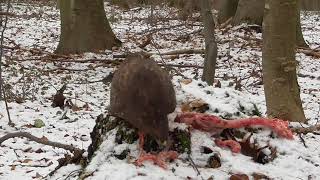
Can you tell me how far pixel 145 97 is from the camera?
8.05 ft

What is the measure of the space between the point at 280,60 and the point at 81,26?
7.18 m

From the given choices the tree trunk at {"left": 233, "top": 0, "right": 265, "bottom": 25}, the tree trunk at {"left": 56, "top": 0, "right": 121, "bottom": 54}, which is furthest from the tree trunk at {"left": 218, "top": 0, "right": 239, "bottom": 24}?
the tree trunk at {"left": 56, "top": 0, "right": 121, "bottom": 54}

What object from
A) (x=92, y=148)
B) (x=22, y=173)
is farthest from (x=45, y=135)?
(x=92, y=148)

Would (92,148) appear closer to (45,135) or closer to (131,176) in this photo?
(131,176)

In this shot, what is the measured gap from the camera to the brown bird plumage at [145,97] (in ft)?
8.05

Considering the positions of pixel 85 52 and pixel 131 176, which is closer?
pixel 131 176

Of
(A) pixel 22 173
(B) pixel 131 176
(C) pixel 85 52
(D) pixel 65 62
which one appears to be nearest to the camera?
(B) pixel 131 176

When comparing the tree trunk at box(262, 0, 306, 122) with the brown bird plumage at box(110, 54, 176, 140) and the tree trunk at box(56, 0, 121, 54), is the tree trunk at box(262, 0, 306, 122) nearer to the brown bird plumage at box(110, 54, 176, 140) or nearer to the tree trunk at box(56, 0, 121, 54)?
the brown bird plumage at box(110, 54, 176, 140)

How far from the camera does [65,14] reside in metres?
11.3

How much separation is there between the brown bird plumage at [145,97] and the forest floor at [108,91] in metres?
0.16

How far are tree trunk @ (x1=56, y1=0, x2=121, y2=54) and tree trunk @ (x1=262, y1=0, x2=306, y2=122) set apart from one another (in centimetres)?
697

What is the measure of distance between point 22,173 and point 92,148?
173 cm

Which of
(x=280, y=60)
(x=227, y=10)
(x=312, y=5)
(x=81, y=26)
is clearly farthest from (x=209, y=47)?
(x=312, y=5)

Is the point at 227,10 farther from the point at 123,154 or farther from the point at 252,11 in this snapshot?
the point at 123,154
